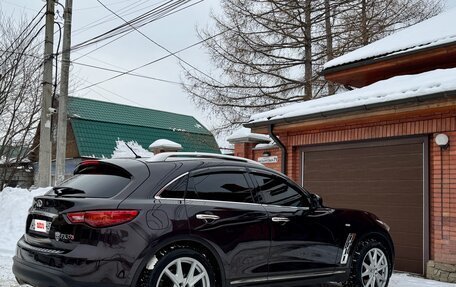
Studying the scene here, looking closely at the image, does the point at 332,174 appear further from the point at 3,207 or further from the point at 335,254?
the point at 3,207

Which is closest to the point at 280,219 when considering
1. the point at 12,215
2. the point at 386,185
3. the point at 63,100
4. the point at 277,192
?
the point at 277,192

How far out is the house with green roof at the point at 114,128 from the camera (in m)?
27.5

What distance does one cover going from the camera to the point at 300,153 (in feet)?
34.1

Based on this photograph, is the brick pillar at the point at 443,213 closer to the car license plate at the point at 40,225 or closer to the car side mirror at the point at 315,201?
the car side mirror at the point at 315,201

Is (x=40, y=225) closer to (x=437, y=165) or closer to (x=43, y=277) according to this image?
(x=43, y=277)

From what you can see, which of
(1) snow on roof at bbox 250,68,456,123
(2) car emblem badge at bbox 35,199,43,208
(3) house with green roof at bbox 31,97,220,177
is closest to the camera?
(2) car emblem badge at bbox 35,199,43,208

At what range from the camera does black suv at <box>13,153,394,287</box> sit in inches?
165

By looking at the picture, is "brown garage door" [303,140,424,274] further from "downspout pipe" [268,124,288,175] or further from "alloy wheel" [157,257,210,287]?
"alloy wheel" [157,257,210,287]

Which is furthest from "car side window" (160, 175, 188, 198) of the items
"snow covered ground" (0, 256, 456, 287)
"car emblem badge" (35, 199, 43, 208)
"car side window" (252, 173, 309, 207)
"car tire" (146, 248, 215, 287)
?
"snow covered ground" (0, 256, 456, 287)

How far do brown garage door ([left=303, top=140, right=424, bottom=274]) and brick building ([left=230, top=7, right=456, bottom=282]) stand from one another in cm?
2

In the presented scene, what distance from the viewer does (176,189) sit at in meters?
4.74

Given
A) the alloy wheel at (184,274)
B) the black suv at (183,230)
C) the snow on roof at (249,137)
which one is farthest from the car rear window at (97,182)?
the snow on roof at (249,137)

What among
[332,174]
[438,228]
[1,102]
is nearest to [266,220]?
[438,228]

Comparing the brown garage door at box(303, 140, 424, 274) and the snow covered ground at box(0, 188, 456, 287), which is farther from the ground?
the brown garage door at box(303, 140, 424, 274)
